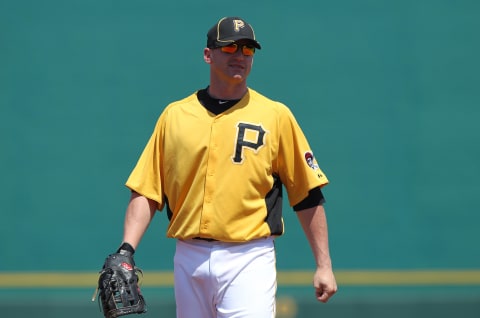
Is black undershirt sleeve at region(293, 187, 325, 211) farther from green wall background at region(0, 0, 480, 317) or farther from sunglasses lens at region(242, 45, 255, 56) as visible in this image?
green wall background at region(0, 0, 480, 317)

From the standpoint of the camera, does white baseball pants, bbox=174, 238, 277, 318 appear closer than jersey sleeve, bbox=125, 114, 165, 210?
Yes

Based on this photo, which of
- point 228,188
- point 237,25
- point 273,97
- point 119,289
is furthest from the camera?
point 273,97

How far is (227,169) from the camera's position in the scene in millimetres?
3990

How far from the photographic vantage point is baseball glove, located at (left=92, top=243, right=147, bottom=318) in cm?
383

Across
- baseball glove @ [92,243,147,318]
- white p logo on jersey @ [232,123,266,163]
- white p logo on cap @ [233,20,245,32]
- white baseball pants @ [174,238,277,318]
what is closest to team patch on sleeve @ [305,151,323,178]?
white p logo on jersey @ [232,123,266,163]

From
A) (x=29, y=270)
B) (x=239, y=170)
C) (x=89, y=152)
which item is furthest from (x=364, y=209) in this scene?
(x=239, y=170)

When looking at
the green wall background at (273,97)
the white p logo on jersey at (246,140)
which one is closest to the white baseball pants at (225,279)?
the white p logo on jersey at (246,140)

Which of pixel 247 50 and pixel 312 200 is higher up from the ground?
pixel 247 50

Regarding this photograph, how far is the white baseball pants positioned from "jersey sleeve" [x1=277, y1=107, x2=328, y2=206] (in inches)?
11.5

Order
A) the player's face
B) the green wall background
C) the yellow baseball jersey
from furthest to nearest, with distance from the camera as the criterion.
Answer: the green wall background < the player's face < the yellow baseball jersey

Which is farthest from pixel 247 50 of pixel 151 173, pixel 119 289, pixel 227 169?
pixel 119 289

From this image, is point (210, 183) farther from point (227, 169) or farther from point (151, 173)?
point (151, 173)

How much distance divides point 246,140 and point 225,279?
0.60 m

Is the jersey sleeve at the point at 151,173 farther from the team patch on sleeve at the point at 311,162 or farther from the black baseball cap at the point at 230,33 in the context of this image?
the team patch on sleeve at the point at 311,162
